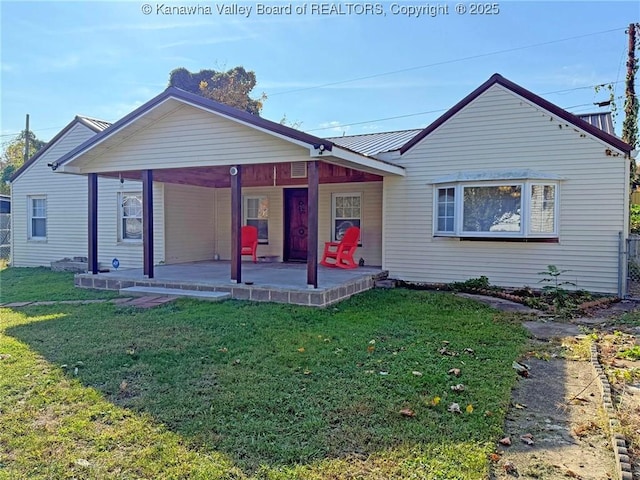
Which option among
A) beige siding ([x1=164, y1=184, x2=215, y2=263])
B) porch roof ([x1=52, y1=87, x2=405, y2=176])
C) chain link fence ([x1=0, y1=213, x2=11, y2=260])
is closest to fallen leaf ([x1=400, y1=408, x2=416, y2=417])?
porch roof ([x1=52, y1=87, x2=405, y2=176])

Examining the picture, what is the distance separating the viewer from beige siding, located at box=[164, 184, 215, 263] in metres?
12.1

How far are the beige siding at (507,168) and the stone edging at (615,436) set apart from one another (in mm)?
4766

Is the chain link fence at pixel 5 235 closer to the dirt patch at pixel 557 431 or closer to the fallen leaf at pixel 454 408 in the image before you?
the fallen leaf at pixel 454 408

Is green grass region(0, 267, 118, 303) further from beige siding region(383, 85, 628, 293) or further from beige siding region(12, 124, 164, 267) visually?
beige siding region(383, 85, 628, 293)

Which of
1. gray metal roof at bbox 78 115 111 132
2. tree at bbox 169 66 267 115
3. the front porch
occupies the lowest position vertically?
the front porch

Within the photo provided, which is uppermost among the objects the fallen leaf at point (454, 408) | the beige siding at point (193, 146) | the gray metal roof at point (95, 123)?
the gray metal roof at point (95, 123)

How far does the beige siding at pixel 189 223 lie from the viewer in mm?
12070

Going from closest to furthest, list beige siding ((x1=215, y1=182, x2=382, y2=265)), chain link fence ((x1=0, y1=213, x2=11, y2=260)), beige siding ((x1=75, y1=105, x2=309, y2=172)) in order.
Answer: beige siding ((x1=75, y1=105, x2=309, y2=172)) → beige siding ((x1=215, y1=182, x2=382, y2=265)) → chain link fence ((x1=0, y1=213, x2=11, y2=260))

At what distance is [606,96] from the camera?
707 inches

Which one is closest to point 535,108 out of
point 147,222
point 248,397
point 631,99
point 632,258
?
point 632,258

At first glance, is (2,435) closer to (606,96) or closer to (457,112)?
(457,112)

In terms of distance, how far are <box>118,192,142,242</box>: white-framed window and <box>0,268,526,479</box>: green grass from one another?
6.54m

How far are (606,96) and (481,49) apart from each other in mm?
6564

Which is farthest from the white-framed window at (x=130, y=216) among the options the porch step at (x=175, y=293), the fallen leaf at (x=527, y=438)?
the fallen leaf at (x=527, y=438)
